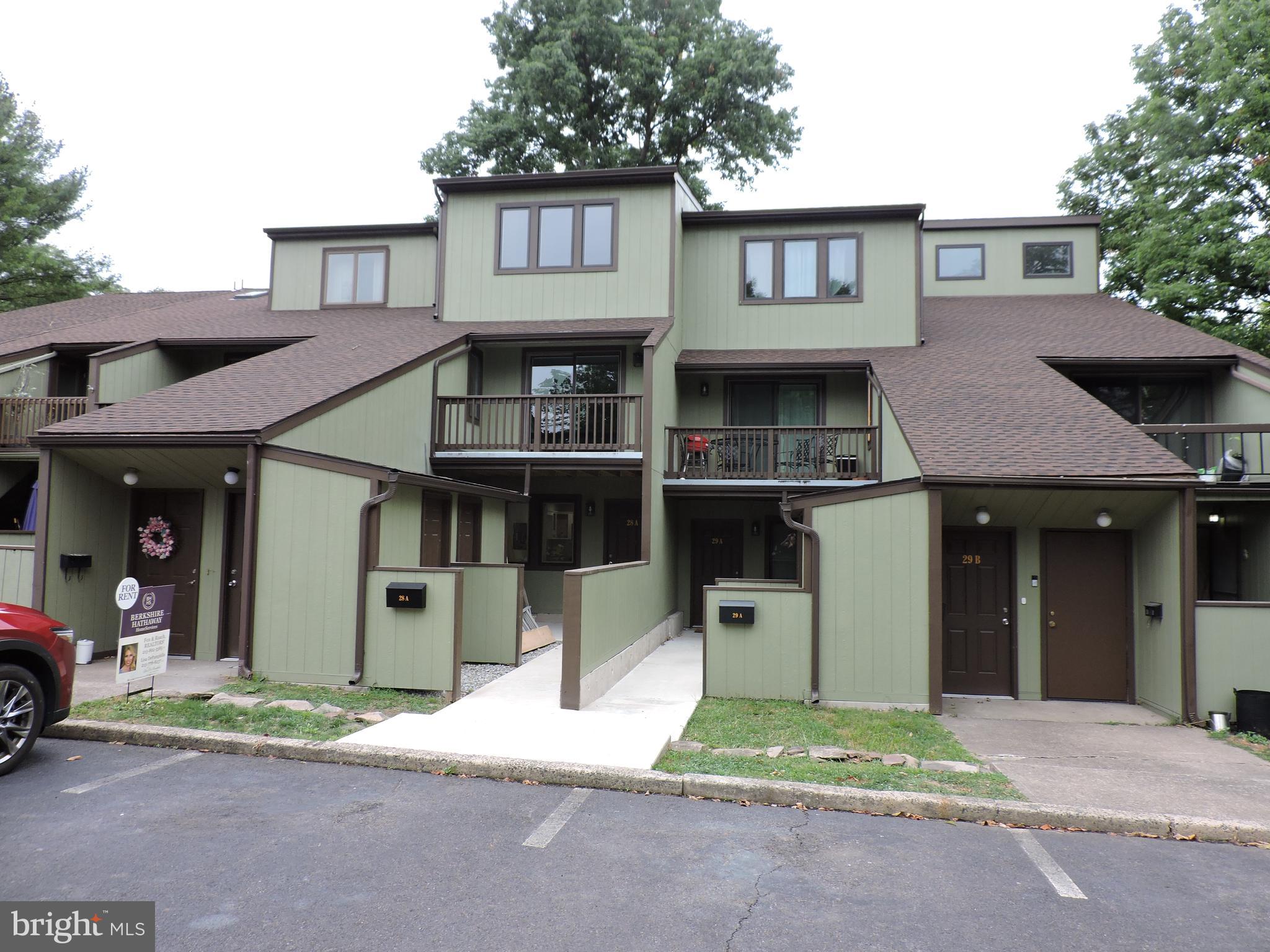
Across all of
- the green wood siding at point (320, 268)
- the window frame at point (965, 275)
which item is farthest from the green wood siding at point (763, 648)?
the window frame at point (965, 275)

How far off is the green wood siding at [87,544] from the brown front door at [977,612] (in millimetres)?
10675

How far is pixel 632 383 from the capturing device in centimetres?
1496

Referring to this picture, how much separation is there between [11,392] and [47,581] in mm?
8284

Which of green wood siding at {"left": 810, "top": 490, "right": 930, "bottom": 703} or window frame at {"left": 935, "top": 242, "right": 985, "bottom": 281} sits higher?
window frame at {"left": 935, "top": 242, "right": 985, "bottom": 281}

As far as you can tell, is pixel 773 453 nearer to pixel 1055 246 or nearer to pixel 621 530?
pixel 621 530

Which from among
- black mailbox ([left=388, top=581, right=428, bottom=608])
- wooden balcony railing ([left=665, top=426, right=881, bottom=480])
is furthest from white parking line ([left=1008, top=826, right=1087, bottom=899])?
wooden balcony railing ([left=665, top=426, right=881, bottom=480])

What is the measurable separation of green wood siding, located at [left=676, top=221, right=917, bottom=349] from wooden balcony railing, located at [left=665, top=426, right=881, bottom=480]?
2.11 m

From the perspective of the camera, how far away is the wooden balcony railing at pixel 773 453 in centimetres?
1364

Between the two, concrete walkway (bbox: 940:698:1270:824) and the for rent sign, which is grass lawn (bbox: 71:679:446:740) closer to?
the for rent sign

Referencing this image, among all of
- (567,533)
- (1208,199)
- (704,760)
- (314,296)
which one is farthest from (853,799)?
(1208,199)

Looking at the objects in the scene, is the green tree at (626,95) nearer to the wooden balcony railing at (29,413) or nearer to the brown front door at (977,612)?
the wooden balcony railing at (29,413)

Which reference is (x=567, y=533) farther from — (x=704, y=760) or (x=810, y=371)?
(x=704, y=760)

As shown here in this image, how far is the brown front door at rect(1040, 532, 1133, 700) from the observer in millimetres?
9258

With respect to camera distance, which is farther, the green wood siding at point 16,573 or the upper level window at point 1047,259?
the upper level window at point 1047,259
